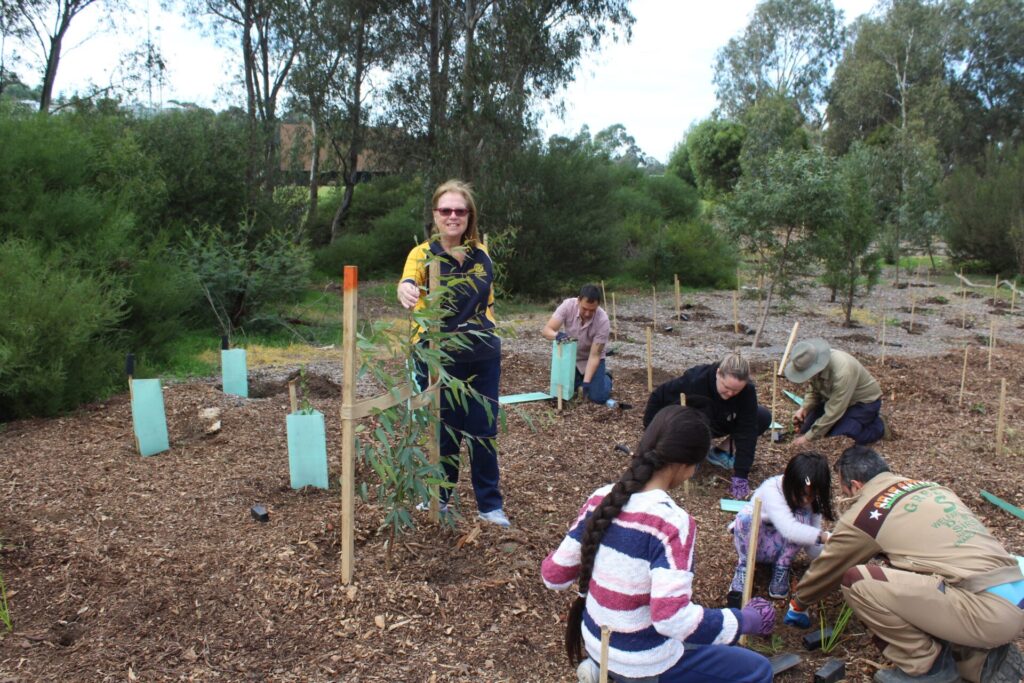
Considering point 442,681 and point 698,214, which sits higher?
point 698,214

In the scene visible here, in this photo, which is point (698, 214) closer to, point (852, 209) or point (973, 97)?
point (852, 209)

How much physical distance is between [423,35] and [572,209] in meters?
4.72

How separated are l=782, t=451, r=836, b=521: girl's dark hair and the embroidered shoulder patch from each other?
1.12 ft

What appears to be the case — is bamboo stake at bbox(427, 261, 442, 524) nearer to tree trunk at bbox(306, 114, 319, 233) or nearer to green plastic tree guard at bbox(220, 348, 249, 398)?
green plastic tree guard at bbox(220, 348, 249, 398)

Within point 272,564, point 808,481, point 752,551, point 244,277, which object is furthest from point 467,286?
point 244,277

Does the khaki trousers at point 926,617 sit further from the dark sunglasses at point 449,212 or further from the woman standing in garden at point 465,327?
the dark sunglasses at point 449,212

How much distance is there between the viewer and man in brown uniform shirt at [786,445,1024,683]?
2570 millimetres

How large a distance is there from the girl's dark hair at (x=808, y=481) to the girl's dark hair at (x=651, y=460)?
4.55 ft

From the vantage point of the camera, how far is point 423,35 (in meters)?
15.6

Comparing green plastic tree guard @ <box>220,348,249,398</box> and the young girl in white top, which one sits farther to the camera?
green plastic tree guard @ <box>220,348,249,398</box>

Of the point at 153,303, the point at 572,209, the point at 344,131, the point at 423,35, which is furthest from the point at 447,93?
the point at 153,303

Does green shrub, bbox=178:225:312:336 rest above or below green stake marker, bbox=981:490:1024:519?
above

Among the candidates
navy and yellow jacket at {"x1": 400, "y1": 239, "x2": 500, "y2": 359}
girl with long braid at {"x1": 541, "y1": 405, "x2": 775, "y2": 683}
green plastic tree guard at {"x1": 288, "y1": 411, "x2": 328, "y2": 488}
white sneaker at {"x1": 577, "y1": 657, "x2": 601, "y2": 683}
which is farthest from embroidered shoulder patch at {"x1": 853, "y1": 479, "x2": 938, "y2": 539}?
green plastic tree guard at {"x1": 288, "y1": 411, "x2": 328, "y2": 488}

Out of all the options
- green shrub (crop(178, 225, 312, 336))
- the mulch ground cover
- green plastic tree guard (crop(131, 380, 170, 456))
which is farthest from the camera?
green shrub (crop(178, 225, 312, 336))
